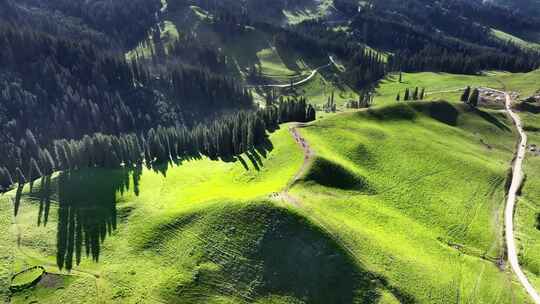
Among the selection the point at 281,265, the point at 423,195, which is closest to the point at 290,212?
the point at 281,265

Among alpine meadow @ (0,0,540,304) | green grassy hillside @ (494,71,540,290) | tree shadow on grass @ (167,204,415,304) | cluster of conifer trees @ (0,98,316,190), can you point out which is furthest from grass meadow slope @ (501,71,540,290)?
cluster of conifer trees @ (0,98,316,190)

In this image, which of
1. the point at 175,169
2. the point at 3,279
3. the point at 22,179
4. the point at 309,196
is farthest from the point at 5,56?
the point at 309,196

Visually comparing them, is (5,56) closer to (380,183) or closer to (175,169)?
(175,169)

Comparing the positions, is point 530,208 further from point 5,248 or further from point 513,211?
point 5,248

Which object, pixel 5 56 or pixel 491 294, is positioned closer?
pixel 491 294

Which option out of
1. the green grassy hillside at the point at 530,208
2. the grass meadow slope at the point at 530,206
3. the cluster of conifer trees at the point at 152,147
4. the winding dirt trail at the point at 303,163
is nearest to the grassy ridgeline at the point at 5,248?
the cluster of conifer trees at the point at 152,147

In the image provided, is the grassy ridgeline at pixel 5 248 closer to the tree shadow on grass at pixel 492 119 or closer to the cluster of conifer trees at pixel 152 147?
the cluster of conifer trees at pixel 152 147
